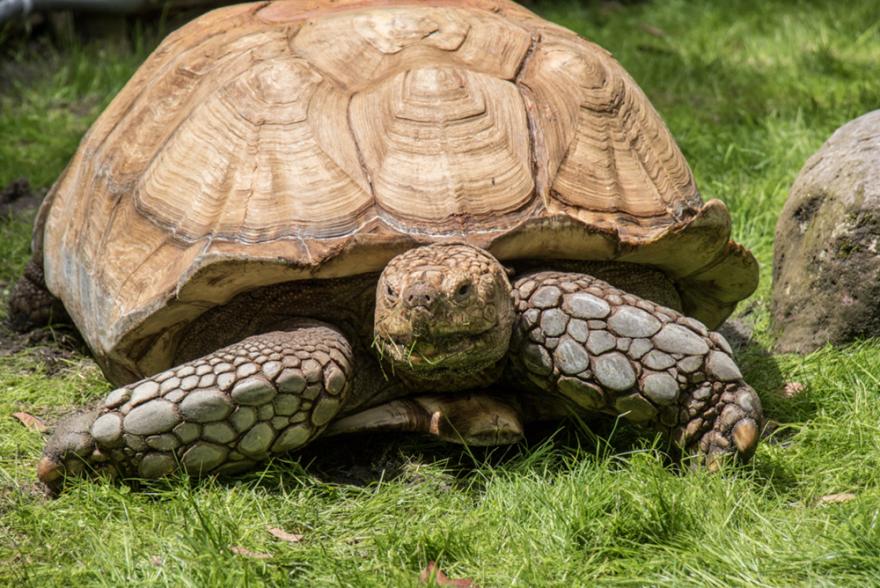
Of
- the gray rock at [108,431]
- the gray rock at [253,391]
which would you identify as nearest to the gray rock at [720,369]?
the gray rock at [253,391]

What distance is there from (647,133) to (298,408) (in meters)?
1.54

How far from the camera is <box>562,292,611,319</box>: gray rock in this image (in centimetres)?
336

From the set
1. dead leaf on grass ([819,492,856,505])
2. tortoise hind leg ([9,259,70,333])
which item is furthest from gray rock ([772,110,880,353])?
tortoise hind leg ([9,259,70,333])

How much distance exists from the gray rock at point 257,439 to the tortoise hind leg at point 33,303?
65.4 inches

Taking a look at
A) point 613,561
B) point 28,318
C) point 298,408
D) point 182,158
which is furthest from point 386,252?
point 28,318

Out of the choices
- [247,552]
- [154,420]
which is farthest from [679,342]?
[154,420]

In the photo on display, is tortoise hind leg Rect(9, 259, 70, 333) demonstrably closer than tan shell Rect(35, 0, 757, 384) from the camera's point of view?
No

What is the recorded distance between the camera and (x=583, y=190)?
3584mm

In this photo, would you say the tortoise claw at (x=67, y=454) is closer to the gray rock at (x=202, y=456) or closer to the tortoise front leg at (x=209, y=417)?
the tortoise front leg at (x=209, y=417)

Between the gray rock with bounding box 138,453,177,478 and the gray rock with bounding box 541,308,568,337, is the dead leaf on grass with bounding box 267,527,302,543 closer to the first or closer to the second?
the gray rock with bounding box 138,453,177,478

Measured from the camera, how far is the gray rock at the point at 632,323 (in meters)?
3.33

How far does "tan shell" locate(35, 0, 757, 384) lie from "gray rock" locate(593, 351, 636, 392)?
1.35ft

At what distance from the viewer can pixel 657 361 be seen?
10.8 feet

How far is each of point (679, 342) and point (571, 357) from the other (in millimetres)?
306
